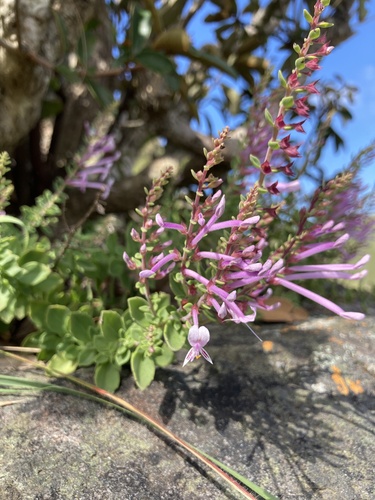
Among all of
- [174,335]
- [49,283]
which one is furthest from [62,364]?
[174,335]

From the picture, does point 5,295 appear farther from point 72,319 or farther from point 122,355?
point 122,355

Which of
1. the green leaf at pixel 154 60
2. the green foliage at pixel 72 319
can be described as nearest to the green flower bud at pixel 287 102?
the green foliage at pixel 72 319

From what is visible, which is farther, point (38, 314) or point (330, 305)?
point (38, 314)

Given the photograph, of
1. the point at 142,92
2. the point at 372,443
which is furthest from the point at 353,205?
the point at 142,92

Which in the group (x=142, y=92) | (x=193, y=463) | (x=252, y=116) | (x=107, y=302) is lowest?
(x=193, y=463)

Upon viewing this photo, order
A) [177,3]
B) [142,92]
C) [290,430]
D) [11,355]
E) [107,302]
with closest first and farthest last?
1. [290,430]
2. [11,355]
3. [107,302]
4. [177,3]
5. [142,92]

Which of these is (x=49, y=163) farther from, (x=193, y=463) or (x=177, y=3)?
(x=193, y=463)

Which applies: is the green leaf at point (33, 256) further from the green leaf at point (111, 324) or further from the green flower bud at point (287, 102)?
the green flower bud at point (287, 102)
